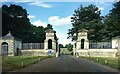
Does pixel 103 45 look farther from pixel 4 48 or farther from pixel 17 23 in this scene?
pixel 17 23

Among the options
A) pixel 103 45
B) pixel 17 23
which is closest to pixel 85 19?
pixel 17 23

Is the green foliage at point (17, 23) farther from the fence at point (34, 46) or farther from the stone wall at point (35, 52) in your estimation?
the stone wall at point (35, 52)

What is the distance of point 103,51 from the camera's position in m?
66.4

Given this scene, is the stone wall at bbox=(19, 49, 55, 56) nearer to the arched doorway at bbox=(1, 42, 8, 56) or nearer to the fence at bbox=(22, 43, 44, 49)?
the fence at bbox=(22, 43, 44, 49)

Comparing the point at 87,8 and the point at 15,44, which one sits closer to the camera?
the point at 15,44

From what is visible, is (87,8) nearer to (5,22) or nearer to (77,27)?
(77,27)

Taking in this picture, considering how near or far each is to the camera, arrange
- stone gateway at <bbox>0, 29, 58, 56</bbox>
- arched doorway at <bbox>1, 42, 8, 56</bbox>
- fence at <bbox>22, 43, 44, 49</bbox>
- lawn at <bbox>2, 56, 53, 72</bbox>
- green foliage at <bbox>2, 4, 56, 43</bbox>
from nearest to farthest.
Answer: lawn at <bbox>2, 56, 53, 72</bbox>
stone gateway at <bbox>0, 29, 58, 56</bbox>
arched doorway at <bbox>1, 42, 8, 56</bbox>
fence at <bbox>22, 43, 44, 49</bbox>
green foliage at <bbox>2, 4, 56, 43</bbox>

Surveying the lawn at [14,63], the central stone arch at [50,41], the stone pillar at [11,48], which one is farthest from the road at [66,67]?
the central stone arch at [50,41]

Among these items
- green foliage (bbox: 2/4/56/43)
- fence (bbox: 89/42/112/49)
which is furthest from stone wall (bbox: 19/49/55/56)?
green foliage (bbox: 2/4/56/43)

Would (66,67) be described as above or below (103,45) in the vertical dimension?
below

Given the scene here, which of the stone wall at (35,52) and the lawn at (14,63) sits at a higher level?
the stone wall at (35,52)

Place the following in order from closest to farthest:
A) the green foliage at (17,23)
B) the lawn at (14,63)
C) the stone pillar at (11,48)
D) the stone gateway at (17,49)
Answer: the lawn at (14,63)
the stone pillar at (11,48)
the stone gateway at (17,49)
the green foliage at (17,23)

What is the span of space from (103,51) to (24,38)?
114ft

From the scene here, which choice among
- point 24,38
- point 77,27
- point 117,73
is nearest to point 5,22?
point 24,38
